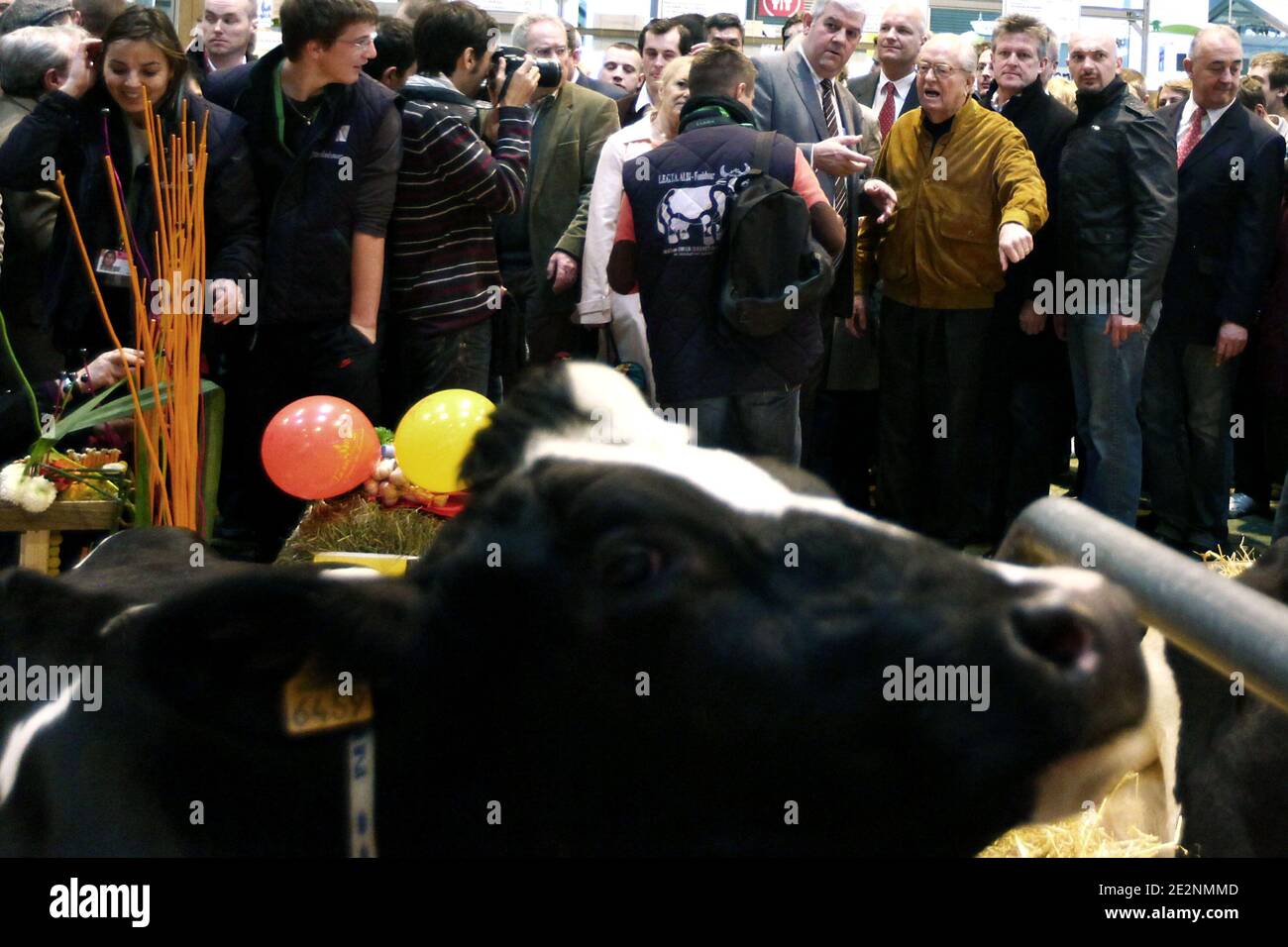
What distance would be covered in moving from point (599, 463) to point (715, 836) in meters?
0.41

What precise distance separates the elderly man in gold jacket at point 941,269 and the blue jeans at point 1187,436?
0.73 m

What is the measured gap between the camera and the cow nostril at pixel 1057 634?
54.9 inches

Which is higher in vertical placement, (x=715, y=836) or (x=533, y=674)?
(x=533, y=674)

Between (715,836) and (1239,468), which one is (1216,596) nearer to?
(715,836)

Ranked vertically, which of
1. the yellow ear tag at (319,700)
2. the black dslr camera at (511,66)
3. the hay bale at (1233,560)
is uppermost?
the black dslr camera at (511,66)

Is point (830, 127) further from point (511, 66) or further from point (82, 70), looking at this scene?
point (82, 70)

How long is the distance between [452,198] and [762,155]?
3.22 feet

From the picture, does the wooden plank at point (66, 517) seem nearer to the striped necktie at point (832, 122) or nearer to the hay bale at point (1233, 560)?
the hay bale at point (1233, 560)

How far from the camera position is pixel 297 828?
1.63 metres

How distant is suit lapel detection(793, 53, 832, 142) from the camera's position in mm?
5652

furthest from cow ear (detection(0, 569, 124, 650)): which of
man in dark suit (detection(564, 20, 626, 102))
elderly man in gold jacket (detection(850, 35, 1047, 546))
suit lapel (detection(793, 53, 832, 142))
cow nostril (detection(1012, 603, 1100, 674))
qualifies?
man in dark suit (detection(564, 20, 626, 102))

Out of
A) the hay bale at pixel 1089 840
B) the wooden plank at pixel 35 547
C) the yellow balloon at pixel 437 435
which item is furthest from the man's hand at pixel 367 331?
the hay bale at pixel 1089 840

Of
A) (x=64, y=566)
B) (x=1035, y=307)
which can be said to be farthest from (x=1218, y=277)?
(x=64, y=566)

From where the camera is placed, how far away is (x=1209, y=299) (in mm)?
6004
